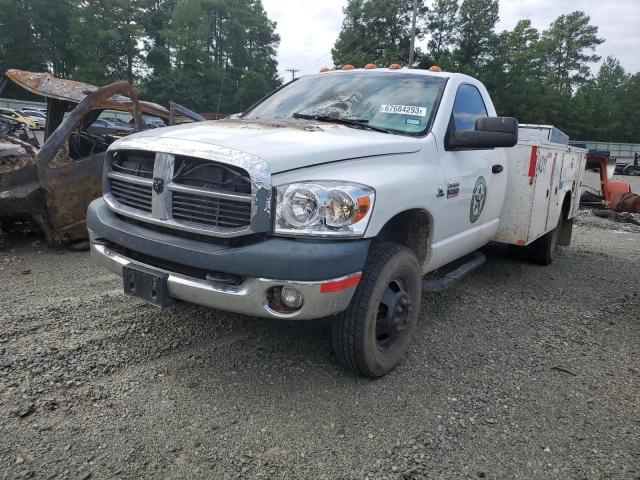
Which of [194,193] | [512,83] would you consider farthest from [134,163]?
[512,83]

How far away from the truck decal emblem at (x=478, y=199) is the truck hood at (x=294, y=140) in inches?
34.7

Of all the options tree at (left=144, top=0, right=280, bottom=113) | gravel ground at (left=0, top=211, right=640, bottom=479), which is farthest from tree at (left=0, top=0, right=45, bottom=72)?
gravel ground at (left=0, top=211, right=640, bottom=479)

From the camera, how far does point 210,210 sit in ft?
8.55

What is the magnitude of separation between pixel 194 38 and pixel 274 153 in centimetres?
6203

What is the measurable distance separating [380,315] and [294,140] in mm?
1180

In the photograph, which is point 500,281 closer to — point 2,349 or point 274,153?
point 274,153

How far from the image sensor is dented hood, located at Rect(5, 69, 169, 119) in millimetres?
5480

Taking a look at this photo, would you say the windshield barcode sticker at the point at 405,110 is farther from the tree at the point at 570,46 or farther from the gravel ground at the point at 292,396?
the tree at the point at 570,46

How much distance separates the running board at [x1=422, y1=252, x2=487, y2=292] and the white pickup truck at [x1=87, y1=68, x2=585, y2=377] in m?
0.03

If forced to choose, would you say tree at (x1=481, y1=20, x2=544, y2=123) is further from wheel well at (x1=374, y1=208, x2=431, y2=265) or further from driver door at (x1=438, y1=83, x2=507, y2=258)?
wheel well at (x1=374, y1=208, x2=431, y2=265)

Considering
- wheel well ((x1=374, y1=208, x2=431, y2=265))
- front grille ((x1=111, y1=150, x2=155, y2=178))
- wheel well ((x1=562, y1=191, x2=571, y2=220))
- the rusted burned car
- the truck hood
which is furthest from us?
wheel well ((x1=562, y1=191, x2=571, y2=220))

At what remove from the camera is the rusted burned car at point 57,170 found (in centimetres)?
505

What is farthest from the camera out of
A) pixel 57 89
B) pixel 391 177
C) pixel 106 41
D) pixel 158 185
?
pixel 106 41

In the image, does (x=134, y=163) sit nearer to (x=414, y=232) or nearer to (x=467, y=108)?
(x=414, y=232)
